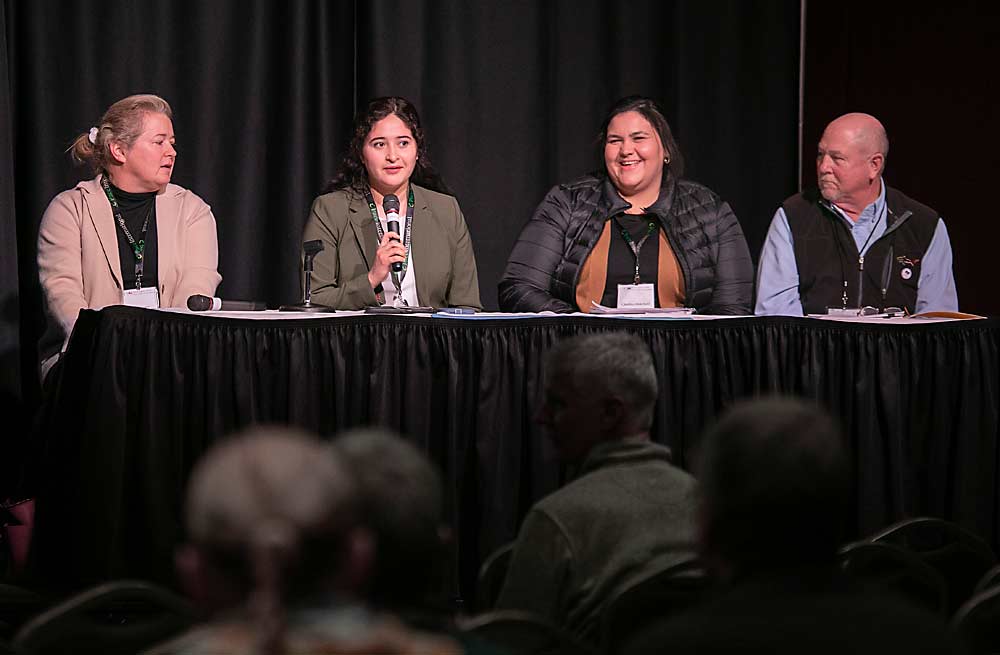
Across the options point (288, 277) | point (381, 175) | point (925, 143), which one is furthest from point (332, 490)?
point (925, 143)

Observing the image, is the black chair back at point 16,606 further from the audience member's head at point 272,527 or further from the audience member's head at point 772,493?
the audience member's head at point 772,493

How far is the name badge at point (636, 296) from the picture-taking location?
420 cm

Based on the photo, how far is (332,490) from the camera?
3.10 ft

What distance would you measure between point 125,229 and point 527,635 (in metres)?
3.48

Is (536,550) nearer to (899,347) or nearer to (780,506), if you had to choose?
(780,506)

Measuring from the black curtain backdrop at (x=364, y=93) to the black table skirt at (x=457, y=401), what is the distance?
1909mm

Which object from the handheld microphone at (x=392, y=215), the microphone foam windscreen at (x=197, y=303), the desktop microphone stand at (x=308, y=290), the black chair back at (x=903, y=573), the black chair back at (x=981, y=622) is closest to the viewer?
the black chair back at (x=981, y=622)

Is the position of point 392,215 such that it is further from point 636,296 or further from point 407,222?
point 636,296

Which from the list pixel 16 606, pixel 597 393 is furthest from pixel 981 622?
pixel 16 606

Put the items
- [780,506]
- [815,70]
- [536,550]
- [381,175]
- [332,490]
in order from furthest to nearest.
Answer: [815,70] < [381,175] < [536,550] < [780,506] < [332,490]

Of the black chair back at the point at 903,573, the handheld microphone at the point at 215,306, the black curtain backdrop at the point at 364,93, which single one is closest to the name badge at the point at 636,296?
the handheld microphone at the point at 215,306

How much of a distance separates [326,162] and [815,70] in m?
2.52

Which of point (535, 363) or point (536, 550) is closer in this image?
point (536, 550)

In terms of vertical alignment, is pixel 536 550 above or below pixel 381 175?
below
